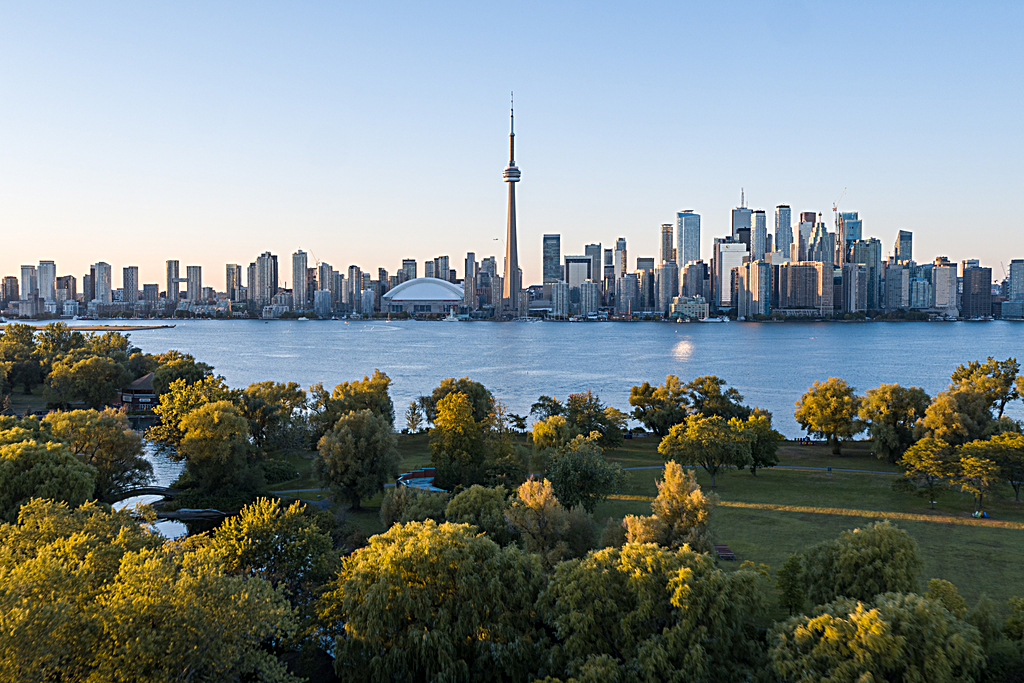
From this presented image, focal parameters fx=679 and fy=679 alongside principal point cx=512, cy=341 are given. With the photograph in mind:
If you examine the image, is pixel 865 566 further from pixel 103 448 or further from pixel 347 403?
pixel 347 403

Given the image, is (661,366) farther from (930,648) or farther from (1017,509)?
(930,648)

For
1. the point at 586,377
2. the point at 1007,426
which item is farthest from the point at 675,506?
the point at 586,377

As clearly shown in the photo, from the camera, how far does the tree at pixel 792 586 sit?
20.4 metres

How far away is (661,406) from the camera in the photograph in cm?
5491

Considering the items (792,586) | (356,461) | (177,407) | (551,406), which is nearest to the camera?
(792,586)

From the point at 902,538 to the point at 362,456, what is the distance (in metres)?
23.9

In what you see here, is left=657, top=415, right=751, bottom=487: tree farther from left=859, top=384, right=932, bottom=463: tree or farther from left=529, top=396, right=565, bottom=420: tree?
left=529, top=396, right=565, bottom=420: tree

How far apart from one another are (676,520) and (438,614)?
9693 mm

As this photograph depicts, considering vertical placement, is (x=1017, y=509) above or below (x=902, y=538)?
below

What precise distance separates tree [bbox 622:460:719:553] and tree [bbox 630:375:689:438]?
3034cm

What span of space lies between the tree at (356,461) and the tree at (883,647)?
915 inches

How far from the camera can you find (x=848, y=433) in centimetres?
4694

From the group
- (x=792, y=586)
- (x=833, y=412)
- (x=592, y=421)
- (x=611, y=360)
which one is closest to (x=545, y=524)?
(x=792, y=586)

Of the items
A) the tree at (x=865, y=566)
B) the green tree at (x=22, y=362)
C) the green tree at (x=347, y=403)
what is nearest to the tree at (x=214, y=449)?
the green tree at (x=347, y=403)
